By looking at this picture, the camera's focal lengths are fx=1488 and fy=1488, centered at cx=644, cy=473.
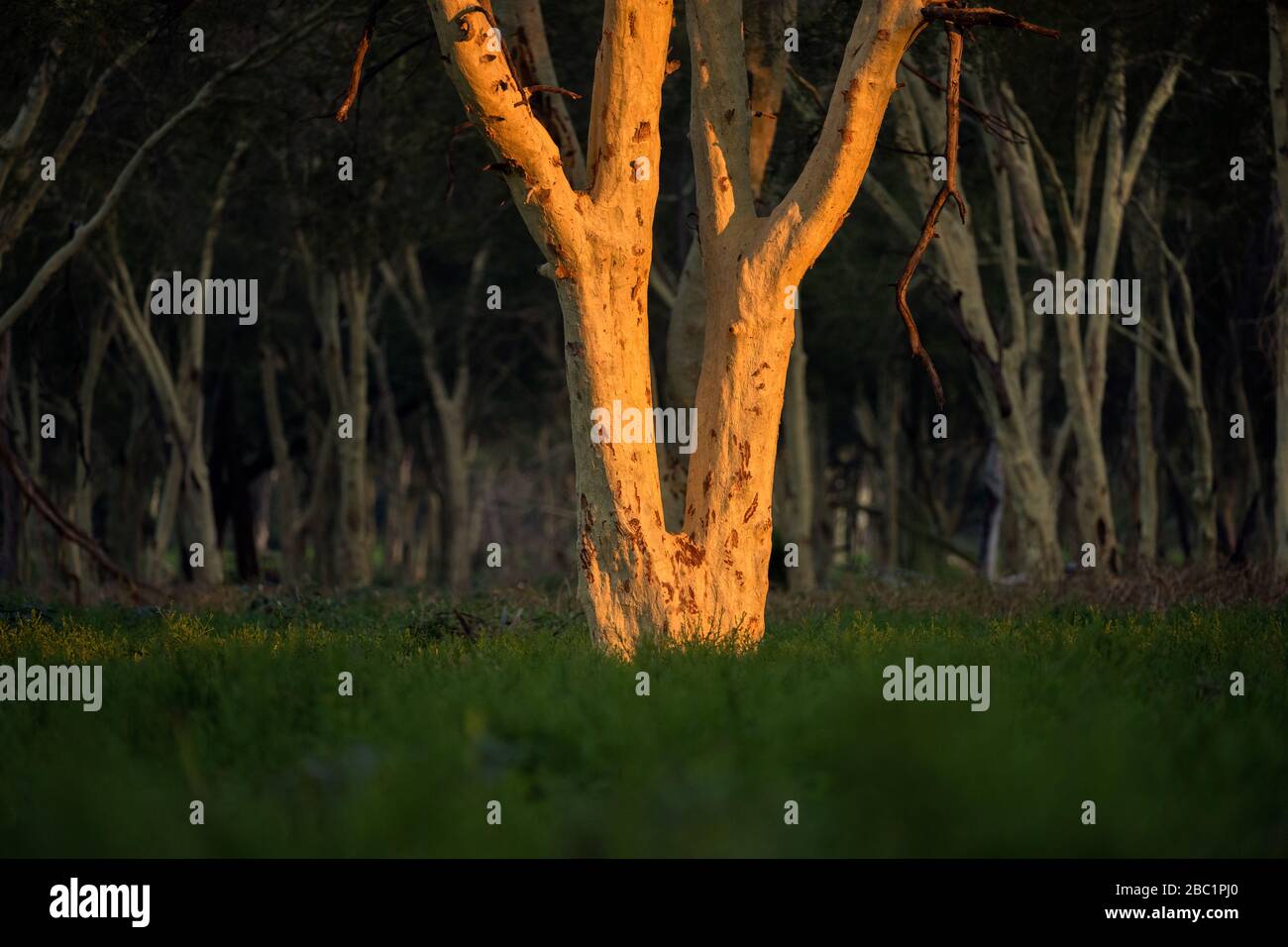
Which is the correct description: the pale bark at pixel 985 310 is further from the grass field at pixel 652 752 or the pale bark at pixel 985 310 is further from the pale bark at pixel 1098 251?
the grass field at pixel 652 752

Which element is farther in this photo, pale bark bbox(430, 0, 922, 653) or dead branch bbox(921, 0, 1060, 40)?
pale bark bbox(430, 0, 922, 653)

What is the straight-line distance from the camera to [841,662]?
30.6ft

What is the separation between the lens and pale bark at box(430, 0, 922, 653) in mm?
9906

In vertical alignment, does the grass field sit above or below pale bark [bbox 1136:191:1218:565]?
below

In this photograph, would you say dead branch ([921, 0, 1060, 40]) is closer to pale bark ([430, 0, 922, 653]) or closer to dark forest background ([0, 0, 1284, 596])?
pale bark ([430, 0, 922, 653])

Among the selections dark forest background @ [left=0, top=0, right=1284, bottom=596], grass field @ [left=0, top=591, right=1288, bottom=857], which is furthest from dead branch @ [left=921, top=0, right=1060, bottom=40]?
grass field @ [left=0, top=591, right=1288, bottom=857]

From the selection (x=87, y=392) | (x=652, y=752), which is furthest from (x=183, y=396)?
(x=652, y=752)

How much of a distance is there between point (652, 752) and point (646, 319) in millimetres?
4163

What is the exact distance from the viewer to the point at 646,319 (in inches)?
401

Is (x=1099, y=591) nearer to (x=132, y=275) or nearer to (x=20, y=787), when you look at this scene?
(x=20, y=787)

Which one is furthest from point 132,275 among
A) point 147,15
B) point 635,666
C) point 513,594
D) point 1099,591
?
point 635,666

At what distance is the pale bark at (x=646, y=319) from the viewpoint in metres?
9.91

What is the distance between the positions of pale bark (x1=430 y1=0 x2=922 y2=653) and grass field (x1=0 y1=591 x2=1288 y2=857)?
0.65 meters

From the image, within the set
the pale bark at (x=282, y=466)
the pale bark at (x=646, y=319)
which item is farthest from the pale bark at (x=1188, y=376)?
the pale bark at (x=282, y=466)
